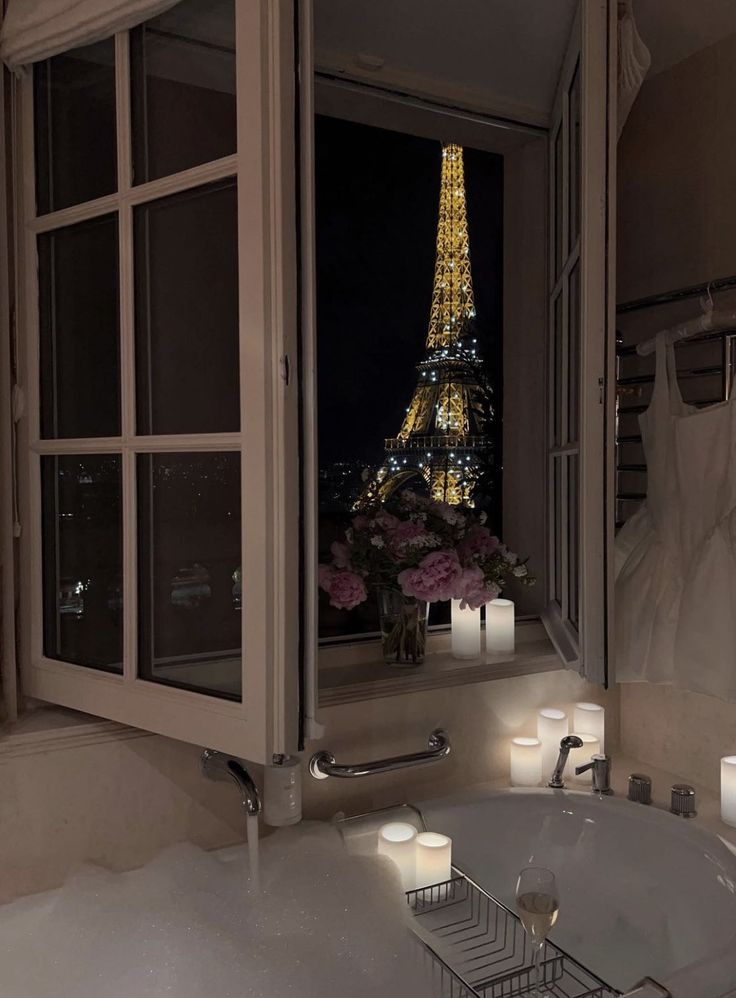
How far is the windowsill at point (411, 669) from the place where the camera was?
192 centimetres

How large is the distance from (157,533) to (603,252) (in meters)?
1.13

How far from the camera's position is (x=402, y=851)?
1745mm

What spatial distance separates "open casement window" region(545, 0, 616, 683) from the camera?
5.90 ft

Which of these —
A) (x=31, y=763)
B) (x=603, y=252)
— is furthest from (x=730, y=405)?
(x=31, y=763)

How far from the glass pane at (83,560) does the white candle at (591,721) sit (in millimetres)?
1225

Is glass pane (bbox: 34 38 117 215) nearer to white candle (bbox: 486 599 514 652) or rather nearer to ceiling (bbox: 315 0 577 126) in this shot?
ceiling (bbox: 315 0 577 126)

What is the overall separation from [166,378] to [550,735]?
1.31 meters

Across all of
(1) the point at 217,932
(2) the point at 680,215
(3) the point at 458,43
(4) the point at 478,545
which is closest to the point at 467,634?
(4) the point at 478,545

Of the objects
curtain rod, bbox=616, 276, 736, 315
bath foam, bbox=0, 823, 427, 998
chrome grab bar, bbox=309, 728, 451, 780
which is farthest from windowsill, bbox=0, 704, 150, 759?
curtain rod, bbox=616, 276, 736, 315

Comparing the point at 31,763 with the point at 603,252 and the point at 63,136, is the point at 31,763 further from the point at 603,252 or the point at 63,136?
the point at 603,252

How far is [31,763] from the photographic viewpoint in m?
1.62

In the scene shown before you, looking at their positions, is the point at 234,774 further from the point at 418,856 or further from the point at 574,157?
the point at 574,157

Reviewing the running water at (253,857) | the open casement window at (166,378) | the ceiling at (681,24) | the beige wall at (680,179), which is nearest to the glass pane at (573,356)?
the beige wall at (680,179)

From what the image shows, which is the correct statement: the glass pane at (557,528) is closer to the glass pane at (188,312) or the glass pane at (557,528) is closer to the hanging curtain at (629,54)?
the hanging curtain at (629,54)
